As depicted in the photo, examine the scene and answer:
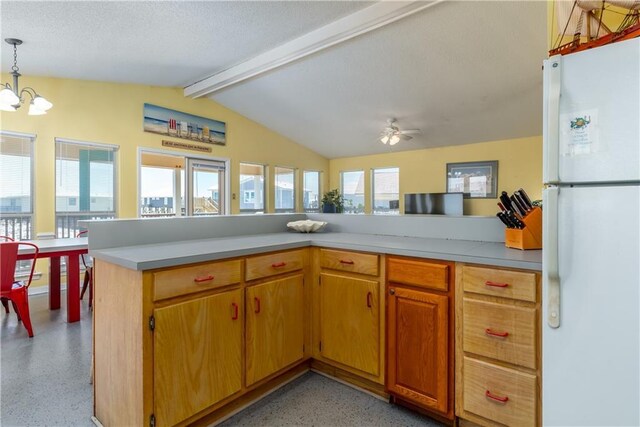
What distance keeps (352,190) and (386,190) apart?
95cm

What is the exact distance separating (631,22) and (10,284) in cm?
429

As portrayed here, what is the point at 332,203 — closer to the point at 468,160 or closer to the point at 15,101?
the point at 468,160

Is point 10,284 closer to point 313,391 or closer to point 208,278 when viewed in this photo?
point 208,278

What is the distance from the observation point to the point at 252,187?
23.1ft

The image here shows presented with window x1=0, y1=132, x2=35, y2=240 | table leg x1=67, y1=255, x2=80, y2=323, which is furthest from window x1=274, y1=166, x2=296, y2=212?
table leg x1=67, y1=255, x2=80, y2=323

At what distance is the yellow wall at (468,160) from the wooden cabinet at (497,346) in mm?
5503

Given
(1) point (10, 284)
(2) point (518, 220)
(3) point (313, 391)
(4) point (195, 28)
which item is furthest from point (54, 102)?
(2) point (518, 220)

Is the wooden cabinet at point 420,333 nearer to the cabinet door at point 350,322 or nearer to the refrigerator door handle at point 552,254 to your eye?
the cabinet door at point 350,322

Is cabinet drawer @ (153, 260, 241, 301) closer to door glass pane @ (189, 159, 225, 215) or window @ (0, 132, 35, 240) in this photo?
window @ (0, 132, 35, 240)

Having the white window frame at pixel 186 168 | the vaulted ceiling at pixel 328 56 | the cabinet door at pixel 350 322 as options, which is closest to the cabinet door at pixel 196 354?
the cabinet door at pixel 350 322

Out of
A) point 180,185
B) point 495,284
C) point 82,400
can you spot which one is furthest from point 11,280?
point 495,284

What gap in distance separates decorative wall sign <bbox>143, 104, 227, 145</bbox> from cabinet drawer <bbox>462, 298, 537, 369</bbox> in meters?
5.47

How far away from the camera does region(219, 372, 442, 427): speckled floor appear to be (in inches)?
66.4

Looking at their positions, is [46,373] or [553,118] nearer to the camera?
[553,118]
